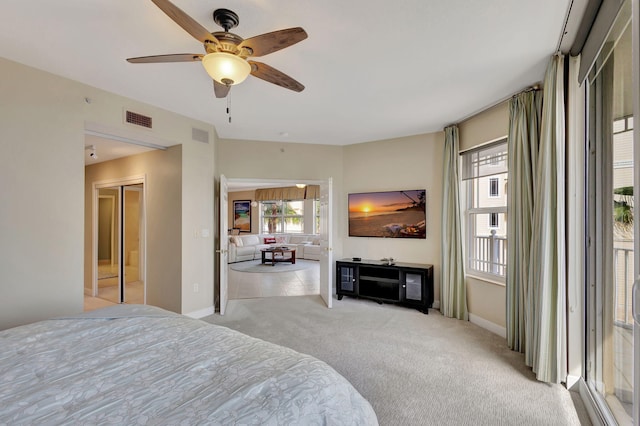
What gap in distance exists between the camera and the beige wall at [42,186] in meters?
2.36

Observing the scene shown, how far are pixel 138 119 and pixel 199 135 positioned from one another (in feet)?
2.54

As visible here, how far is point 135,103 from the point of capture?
3.18 meters

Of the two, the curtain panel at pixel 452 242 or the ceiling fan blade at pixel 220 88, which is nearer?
the ceiling fan blade at pixel 220 88

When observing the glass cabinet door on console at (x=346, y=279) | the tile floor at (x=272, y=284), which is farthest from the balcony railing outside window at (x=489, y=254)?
the tile floor at (x=272, y=284)

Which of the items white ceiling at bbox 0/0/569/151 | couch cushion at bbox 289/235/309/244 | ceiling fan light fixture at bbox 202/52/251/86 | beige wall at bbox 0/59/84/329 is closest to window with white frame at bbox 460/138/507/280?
white ceiling at bbox 0/0/569/151

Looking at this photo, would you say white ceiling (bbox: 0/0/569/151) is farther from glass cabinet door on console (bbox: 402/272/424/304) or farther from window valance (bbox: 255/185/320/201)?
window valance (bbox: 255/185/320/201)

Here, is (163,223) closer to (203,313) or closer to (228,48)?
(203,313)

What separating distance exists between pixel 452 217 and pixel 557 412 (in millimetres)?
2332

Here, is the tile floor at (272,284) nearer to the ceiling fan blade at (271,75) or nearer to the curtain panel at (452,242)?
the curtain panel at (452,242)

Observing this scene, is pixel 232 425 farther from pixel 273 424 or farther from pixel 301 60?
pixel 301 60

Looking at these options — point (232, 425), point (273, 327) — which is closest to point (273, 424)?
point (232, 425)

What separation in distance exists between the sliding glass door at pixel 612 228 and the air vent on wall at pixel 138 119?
3988 mm

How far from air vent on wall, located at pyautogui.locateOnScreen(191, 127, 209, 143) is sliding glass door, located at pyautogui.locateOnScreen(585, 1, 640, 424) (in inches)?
156

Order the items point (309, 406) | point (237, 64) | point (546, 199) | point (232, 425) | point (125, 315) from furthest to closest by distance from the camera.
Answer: point (546, 199) → point (125, 315) → point (237, 64) → point (309, 406) → point (232, 425)
